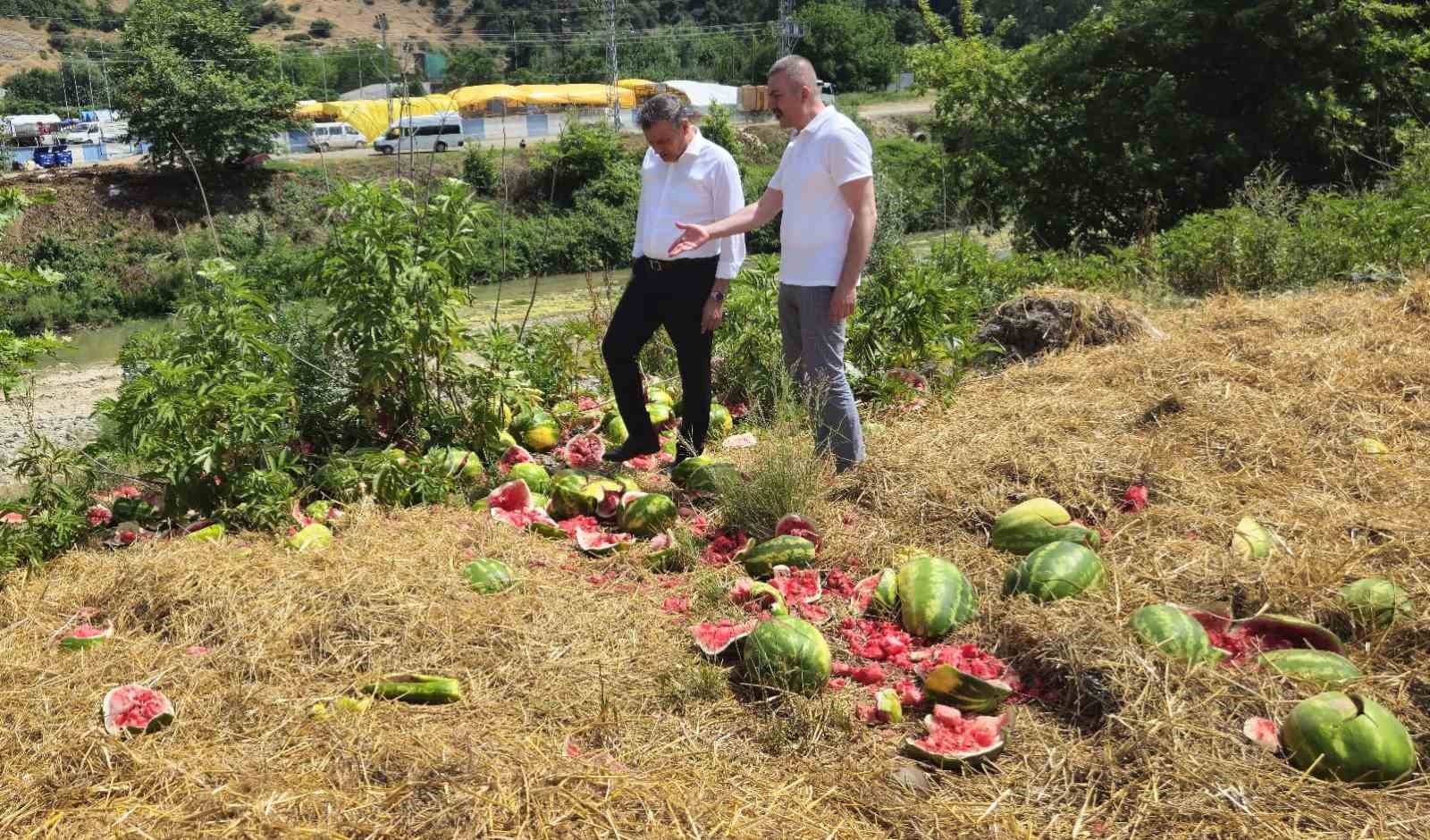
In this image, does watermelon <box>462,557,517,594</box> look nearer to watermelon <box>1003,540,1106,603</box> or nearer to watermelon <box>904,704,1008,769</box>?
watermelon <box>904,704,1008,769</box>

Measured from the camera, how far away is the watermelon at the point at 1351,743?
2768 millimetres

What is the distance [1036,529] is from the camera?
4.19 metres

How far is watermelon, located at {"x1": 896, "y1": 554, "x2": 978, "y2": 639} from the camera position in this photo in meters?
3.69

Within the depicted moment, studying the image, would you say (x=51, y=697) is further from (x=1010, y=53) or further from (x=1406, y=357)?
(x=1010, y=53)

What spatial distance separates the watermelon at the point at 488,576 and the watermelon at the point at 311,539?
2.51ft

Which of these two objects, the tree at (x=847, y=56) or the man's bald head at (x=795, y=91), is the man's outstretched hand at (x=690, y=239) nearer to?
the man's bald head at (x=795, y=91)

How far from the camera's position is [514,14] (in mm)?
110625

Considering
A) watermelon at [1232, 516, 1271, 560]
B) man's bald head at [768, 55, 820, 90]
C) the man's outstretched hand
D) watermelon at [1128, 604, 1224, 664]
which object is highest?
man's bald head at [768, 55, 820, 90]

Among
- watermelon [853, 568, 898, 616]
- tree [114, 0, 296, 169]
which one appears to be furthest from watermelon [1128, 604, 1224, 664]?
tree [114, 0, 296, 169]

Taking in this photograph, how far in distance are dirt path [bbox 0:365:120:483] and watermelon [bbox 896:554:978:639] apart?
456 inches

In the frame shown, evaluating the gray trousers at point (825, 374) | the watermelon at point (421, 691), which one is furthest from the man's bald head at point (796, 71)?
the watermelon at point (421, 691)

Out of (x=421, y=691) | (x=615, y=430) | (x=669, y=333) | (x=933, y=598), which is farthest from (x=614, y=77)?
(x=421, y=691)

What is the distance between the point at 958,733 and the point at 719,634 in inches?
35.0

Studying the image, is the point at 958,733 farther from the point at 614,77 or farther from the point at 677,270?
the point at 614,77
